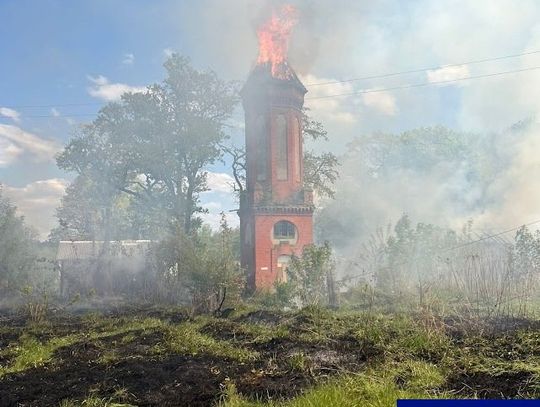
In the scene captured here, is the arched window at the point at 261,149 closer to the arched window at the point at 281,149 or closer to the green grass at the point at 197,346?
the arched window at the point at 281,149

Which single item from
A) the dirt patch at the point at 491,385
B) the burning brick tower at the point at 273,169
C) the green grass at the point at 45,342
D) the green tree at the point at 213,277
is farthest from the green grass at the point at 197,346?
the burning brick tower at the point at 273,169

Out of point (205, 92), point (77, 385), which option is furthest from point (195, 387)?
point (205, 92)

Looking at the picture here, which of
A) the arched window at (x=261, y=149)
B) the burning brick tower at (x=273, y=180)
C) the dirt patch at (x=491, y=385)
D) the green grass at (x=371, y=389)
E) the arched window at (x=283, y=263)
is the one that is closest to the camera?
the green grass at (x=371, y=389)

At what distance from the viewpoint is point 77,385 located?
6.16 m

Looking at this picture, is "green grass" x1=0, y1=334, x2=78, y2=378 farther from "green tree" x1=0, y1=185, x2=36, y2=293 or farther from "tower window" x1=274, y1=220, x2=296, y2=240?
"green tree" x1=0, y1=185, x2=36, y2=293

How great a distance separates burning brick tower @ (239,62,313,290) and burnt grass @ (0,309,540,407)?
1387 cm

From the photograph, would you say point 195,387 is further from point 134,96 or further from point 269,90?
point 134,96

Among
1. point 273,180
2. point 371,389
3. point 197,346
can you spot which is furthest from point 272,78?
point 371,389

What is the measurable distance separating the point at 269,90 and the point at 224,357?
1997cm

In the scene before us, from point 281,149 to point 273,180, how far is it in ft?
6.09

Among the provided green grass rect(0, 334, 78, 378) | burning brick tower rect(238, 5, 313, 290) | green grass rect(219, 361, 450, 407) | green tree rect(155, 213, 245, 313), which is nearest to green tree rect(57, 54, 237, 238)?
burning brick tower rect(238, 5, 313, 290)

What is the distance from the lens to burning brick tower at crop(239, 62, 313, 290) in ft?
80.0

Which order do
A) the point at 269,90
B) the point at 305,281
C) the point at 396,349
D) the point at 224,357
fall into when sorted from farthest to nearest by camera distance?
the point at 269,90 < the point at 305,281 < the point at 224,357 < the point at 396,349

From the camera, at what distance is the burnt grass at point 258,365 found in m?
5.51
